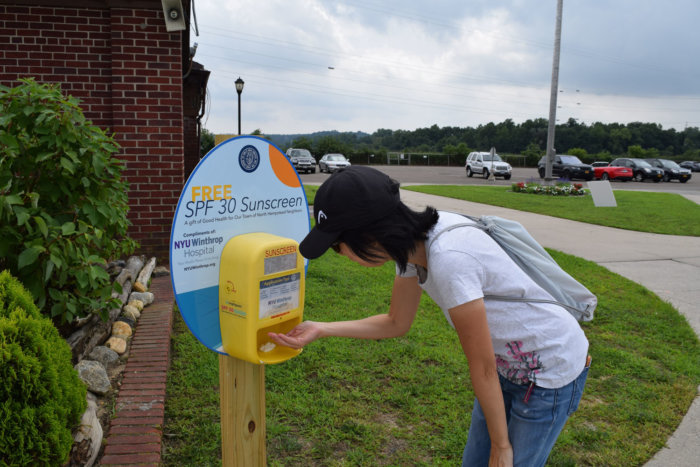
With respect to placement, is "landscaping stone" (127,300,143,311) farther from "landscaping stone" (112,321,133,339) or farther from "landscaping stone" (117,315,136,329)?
"landscaping stone" (112,321,133,339)

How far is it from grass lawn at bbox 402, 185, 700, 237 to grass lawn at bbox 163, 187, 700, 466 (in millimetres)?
7118

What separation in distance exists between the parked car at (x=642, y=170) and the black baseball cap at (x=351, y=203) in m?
34.5

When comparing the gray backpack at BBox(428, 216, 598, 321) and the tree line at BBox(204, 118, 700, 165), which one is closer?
the gray backpack at BBox(428, 216, 598, 321)

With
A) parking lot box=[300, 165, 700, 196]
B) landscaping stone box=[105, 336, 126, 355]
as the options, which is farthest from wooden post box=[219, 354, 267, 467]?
parking lot box=[300, 165, 700, 196]

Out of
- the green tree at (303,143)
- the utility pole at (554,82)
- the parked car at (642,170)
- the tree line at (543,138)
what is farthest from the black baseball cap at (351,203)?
the tree line at (543,138)

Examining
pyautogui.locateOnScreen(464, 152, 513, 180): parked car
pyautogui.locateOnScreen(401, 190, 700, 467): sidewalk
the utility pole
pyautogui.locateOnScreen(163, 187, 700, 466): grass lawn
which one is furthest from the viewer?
pyautogui.locateOnScreen(464, 152, 513, 180): parked car

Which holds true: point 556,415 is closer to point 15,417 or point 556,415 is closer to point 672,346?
point 15,417

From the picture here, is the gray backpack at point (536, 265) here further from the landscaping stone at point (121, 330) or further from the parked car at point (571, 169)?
the parked car at point (571, 169)

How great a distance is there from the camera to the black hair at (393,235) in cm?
152

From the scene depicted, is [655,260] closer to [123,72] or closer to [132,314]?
[132,314]

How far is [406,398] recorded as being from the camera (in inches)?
139

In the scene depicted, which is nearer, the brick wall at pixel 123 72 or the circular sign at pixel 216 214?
the circular sign at pixel 216 214

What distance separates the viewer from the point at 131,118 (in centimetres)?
578

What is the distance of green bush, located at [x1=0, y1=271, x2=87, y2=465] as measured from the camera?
1.89 metres
